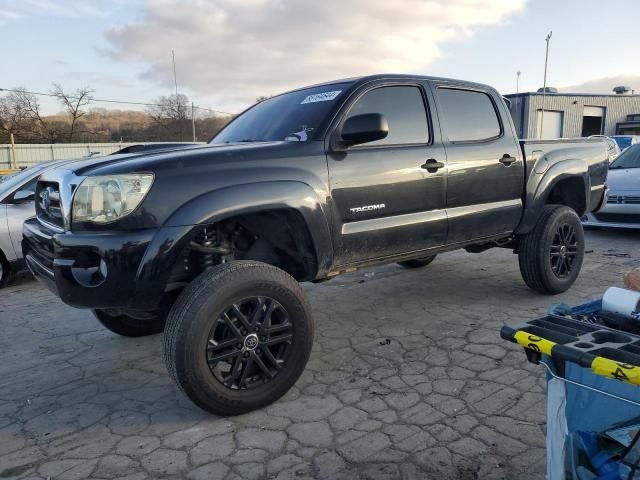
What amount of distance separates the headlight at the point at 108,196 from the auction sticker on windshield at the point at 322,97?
4.80 feet

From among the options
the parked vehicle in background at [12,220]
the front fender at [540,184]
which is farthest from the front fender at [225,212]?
the parked vehicle in background at [12,220]

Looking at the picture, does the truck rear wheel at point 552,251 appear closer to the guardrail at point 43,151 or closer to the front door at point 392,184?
the front door at point 392,184

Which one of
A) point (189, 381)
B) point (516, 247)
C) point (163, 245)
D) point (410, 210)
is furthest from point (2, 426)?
point (516, 247)

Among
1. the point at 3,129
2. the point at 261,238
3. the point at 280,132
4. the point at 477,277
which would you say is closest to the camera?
the point at 261,238

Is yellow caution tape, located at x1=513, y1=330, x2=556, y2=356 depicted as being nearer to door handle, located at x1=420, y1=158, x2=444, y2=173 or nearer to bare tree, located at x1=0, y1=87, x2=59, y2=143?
door handle, located at x1=420, y1=158, x2=444, y2=173

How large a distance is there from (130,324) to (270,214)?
71.6 inches

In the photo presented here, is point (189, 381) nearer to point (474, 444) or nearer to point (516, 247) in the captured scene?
point (474, 444)

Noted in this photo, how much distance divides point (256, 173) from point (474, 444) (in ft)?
6.15

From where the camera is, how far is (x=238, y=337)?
9.27 ft

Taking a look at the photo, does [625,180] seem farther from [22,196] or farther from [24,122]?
[24,122]

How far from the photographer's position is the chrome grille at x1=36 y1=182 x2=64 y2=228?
3.01 metres

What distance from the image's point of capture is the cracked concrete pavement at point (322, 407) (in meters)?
2.45

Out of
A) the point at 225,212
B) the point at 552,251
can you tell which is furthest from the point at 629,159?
the point at 225,212

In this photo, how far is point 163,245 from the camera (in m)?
2.68
